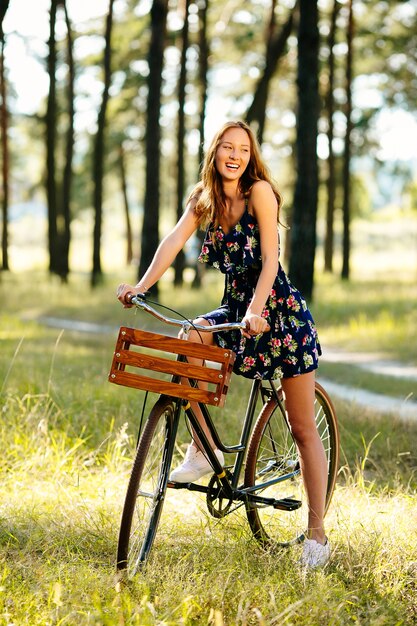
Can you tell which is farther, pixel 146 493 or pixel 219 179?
pixel 219 179

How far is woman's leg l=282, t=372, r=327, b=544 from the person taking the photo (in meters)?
4.95

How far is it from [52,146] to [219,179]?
26.3 m

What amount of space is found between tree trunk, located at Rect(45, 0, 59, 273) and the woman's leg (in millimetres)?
24675

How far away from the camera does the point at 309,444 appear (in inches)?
198

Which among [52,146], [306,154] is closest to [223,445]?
[306,154]

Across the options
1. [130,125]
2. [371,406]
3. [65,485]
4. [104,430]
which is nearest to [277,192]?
[65,485]

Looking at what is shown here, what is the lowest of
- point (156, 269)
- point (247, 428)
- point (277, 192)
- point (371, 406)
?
point (371, 406)

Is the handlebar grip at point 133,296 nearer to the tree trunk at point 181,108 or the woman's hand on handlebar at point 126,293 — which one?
the woman's hand on handlebar at point 126,293

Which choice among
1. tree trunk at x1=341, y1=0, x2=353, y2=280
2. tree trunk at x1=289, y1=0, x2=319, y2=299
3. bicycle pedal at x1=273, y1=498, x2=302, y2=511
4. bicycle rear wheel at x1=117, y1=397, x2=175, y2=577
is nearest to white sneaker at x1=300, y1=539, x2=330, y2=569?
bicycle pedal at x1=273, y1=498, x2=302, y2=511

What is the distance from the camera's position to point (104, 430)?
7.57 meters

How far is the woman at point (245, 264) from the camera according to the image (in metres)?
4.79

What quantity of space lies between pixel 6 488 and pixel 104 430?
150cm

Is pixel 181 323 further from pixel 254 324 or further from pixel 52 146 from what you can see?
pixel 52 146

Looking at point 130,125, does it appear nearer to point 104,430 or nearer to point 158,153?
point 158,153
